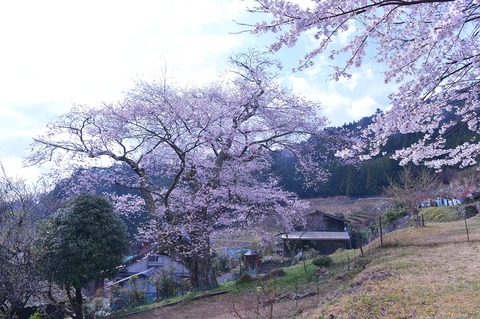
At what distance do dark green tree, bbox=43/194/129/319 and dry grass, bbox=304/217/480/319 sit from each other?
21.1ft

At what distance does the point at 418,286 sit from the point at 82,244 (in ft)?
25.8

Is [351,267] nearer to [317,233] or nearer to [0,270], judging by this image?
[0,270]

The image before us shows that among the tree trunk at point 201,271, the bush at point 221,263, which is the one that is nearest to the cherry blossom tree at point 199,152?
the tree trunk at point 201,271

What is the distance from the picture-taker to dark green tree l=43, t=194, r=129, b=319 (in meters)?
9.17

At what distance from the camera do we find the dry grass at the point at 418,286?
14.9 feet

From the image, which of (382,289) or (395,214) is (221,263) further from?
(382,289)

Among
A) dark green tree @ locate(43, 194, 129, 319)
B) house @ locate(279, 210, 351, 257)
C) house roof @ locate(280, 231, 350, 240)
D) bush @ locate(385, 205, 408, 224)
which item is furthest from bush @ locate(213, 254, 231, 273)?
bush @ locate(385, 205, 408, 224)

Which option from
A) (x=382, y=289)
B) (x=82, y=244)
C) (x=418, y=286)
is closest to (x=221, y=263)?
(x=82, y=244)

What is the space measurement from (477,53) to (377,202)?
31977mm

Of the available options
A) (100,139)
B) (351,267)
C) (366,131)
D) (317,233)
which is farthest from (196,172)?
(317,233)

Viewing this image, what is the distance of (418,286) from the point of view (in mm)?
5613

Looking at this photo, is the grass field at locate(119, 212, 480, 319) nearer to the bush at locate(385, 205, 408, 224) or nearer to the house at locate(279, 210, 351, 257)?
the bush at locate(385, 205, 408, 224)

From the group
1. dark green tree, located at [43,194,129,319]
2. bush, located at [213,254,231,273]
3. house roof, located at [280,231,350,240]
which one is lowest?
bush, located at [213,254,231,273]

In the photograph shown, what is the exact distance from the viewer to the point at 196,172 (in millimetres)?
10688
